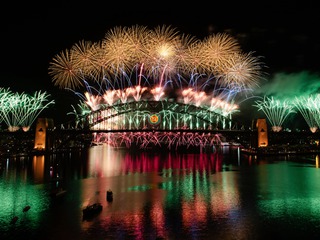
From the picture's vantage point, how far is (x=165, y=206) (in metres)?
24.2

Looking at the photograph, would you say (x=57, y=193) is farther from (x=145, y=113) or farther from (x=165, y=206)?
(x=145, y=113)

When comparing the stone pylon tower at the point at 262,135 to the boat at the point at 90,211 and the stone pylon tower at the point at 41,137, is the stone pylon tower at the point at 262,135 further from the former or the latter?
the boat at the point at 90,211

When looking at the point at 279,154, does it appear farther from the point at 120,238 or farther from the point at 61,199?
the point at 120,238

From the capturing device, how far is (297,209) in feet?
77.0

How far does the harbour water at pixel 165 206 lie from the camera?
18.6m

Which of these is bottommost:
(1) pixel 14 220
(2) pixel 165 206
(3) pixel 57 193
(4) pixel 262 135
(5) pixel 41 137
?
(1) pixel 14 220

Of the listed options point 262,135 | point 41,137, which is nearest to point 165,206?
point 41,137

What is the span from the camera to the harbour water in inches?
734

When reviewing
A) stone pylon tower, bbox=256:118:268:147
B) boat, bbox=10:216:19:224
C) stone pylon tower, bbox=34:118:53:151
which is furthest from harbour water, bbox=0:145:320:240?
stone pylon tower, bbox=256:118:268:147

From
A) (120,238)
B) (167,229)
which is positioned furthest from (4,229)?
(167,229)

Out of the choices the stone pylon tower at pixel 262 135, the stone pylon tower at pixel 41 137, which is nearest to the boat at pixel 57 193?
the stone pylon tower at pixel 41 137

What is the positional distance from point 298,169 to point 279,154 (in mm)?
22810

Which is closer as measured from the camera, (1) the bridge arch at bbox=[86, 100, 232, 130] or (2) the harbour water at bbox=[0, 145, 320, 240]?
(2) the harbour water at bbox=[0, 145, 320, 240]

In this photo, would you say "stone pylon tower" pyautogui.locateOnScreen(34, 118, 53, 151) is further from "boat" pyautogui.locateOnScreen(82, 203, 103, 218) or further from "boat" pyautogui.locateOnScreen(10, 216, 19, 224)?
"boat" pyautogui.locateOnScreen(10, 216, 19, 224)
